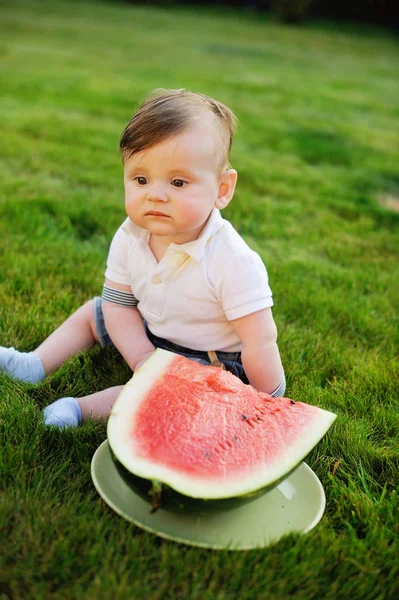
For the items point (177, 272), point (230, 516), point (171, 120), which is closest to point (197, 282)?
point (177, 272)

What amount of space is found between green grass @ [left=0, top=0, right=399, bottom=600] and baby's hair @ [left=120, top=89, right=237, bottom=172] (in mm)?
883

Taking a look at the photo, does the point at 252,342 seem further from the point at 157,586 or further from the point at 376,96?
the point at 376,96

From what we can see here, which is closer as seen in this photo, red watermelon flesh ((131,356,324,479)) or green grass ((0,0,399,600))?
green grass ((0,0,399,600))

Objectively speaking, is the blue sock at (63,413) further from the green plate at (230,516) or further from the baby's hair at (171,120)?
the baby's hair at (171,120)

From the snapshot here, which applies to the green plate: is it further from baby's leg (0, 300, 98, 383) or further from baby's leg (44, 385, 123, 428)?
baby's leg (0, 300, 98, 383)

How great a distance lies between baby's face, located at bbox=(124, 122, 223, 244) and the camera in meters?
1.90

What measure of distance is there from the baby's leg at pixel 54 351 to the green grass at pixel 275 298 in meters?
0.08

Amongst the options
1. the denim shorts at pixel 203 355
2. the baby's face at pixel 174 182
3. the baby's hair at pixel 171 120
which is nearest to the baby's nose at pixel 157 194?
the baby's face at pixel 174 182

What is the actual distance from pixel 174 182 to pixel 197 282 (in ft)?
1.16

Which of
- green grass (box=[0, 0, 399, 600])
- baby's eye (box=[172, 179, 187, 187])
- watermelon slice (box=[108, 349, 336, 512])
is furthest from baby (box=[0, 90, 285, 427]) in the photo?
watermelon slice (box=[108, 349, 336, 512])

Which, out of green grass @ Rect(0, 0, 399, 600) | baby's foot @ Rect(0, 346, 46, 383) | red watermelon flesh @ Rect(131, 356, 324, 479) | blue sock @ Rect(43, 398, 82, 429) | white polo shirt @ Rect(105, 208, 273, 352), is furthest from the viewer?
baby's foot @ Rect(0, 346, 46, 383)

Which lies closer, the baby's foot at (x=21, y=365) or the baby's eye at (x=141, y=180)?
the baby's eye at (x=141, y=180)

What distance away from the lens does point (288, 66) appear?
12.0 metres

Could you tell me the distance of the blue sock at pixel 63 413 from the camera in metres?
1.89
